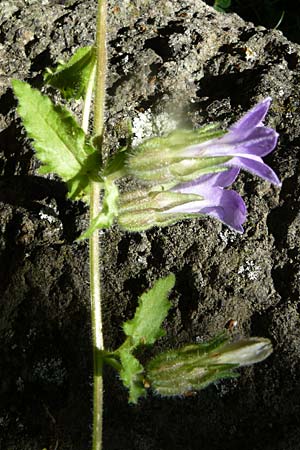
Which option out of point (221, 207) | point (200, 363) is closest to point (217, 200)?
point (221, 207)

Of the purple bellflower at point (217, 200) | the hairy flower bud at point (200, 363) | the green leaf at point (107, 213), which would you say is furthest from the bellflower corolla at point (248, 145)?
the hairy flower bud at point (200, 363)

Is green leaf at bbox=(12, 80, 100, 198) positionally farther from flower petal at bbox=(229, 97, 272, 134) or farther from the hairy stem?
flower petal at bbox=(229, 97, 272, 134)

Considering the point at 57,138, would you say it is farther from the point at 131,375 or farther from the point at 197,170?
the point at 131,375

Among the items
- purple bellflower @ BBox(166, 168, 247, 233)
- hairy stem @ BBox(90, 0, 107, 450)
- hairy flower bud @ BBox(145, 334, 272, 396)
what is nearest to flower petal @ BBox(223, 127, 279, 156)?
purple bellflower @ BBox(166, 168, 247, 233)

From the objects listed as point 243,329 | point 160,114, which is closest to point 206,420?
point 243,329

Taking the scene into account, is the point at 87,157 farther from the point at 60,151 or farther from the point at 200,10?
the point at 200,10
